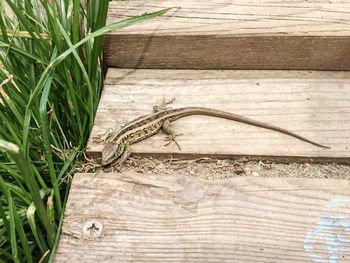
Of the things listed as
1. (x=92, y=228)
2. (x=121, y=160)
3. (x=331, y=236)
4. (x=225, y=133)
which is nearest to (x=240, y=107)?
(x=225, y=133)

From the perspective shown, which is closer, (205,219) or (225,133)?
(205,219)

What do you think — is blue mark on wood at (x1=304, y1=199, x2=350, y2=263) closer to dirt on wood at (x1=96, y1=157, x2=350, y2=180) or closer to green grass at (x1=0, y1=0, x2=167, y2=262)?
dirt on wood at (x1=96, y1=157, x2=350, y2=180)

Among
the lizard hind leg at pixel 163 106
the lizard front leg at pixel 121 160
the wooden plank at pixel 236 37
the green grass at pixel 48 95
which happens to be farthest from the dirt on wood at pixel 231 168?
the wooden plank at pixel 236 37

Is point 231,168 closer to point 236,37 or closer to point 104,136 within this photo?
point 104,136

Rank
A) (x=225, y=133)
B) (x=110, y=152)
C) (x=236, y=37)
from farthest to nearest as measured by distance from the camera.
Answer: (x=236, y=37), (x=225, y=133), (x=110, y=152)

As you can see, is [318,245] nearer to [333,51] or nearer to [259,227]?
[259,227]

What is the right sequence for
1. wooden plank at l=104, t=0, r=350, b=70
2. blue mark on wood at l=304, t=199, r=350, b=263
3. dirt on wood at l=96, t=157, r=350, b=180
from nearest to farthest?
1. blue mark on wood at l=304, t=199, r=350, b=263
2. dirt on wood at l=96, t=157, r=350, b=180
3. wooden plank at l=104, t=0, r=350, b=70

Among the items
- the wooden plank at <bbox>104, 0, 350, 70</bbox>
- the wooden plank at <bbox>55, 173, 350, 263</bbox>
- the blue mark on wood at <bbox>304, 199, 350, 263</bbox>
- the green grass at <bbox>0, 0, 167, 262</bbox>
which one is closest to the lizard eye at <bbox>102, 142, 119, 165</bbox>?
the wooden plank at <bbox>55, 173, 350, 263</bbox>
